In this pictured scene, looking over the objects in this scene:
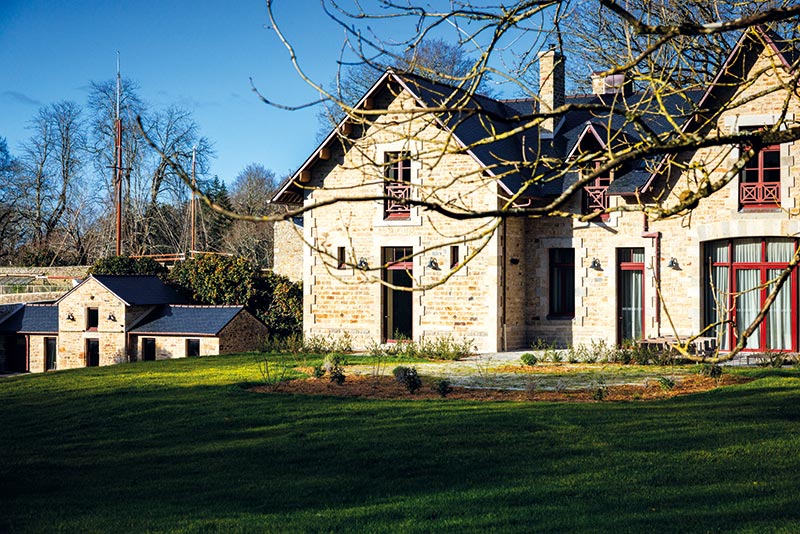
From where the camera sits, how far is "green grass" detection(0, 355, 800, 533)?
27.1 ft

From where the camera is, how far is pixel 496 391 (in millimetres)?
14844

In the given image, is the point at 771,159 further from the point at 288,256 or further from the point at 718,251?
the point at 288,256

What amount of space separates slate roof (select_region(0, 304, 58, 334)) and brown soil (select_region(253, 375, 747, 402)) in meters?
16.6

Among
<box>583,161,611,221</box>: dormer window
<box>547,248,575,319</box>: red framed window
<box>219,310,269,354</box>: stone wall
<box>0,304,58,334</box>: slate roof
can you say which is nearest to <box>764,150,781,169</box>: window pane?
<box>583,161,611,221</box>: dormer window

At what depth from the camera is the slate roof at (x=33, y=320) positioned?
30.2 metres

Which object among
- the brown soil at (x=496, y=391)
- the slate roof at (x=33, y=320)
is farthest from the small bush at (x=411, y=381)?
A: the slate roof at (x=33, y=320)

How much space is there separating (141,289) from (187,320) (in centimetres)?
277

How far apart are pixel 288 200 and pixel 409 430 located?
13258 mm

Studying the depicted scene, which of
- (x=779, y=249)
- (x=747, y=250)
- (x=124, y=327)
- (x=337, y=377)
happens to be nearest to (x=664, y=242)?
(x=747, y=250)

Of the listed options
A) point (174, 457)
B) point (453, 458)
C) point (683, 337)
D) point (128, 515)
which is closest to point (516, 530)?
point (453, 458)

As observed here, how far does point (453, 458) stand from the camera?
10508 millimetres

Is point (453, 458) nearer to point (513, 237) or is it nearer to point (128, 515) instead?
point (128, 515)

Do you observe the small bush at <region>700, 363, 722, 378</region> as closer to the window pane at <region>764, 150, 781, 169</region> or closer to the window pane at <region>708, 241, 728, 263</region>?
the window pane at <region>708, 241, 728, 263</region>

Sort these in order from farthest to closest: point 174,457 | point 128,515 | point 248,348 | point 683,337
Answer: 1. point 248,348
2. point 683,337
3. point 174,457
4. point 128,515
